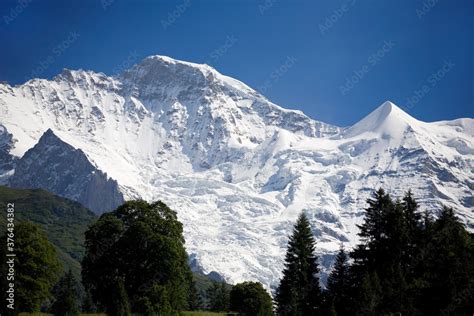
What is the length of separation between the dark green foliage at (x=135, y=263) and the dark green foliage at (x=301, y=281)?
1486cm

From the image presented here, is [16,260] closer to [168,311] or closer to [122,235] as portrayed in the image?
[122,235]

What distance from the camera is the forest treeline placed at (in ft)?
216

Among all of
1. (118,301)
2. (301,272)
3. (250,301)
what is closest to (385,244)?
(301,272)

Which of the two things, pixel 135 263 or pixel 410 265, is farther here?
pixel 410 265

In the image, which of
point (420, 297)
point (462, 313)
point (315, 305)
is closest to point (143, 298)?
point (315, 305)

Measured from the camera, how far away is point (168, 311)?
227 feet

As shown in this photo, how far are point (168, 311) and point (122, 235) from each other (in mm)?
10186

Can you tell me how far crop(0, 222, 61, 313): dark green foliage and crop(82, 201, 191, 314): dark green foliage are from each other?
4.77 meters

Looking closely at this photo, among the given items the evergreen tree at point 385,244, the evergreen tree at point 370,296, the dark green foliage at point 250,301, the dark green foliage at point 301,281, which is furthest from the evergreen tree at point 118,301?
the dark green foliage at point 250,301

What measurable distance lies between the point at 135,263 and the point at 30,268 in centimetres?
1122

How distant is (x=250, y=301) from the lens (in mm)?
126625

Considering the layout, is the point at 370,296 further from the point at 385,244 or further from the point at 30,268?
the point at 30,268

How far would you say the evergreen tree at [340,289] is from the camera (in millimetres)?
75000

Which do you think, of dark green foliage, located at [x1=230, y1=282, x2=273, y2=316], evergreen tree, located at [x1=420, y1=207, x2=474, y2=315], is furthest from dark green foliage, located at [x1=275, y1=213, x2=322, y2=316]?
dark green foliage, located at [x1=230, y1=282, x2=273, y2=316]
